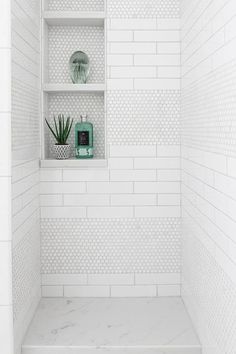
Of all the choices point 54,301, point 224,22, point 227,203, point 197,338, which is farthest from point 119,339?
point 224,22

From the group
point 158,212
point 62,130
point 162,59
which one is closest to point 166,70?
point 162,59

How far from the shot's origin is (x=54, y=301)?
2746mm

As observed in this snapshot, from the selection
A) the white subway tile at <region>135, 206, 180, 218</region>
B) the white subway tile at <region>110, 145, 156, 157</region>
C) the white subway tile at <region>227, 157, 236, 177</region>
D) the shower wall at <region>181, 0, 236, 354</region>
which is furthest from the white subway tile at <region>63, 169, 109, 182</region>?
the white subway tile at <region>227, 157, 236, 177</region>

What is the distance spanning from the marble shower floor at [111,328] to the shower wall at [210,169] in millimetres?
95

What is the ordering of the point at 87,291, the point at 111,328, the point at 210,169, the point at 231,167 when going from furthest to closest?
the point at 87,291 < the point at 111,328 < the point at 210,169 < the point at 231,167

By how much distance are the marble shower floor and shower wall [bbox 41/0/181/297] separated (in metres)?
0.13

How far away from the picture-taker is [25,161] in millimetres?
2377

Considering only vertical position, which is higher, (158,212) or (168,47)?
(168,47)

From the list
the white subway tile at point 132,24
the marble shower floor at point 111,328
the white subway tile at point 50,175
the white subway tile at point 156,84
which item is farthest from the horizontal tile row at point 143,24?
the marble shower floor at point 111,328

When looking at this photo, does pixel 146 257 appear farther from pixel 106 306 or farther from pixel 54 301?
pixel 54 301

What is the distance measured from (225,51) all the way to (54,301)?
5.30 feet

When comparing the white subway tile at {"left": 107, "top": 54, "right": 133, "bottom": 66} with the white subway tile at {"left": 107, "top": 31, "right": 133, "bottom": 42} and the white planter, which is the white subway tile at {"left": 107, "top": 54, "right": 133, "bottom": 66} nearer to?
the white subway tile at {"left": 107, "top": 31, "right": 133, "bottom": 42}

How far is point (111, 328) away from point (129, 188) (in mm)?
745
